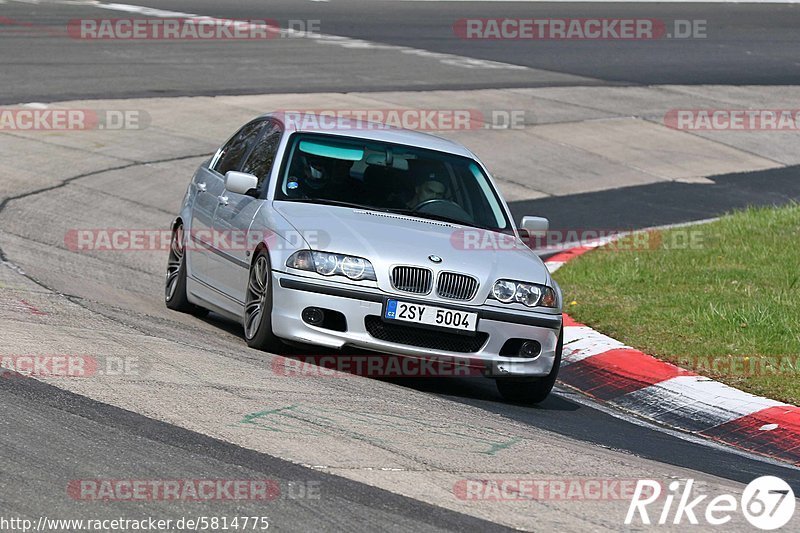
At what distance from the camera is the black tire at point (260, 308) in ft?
27.2

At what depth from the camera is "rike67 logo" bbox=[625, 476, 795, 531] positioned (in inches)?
222

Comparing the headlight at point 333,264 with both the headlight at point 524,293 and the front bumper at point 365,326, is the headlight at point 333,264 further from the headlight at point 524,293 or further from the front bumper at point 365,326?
the headlight at point 524,293

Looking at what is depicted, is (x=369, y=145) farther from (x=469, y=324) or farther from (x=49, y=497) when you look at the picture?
(x=49, y=497)

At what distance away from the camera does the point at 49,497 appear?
5.16m

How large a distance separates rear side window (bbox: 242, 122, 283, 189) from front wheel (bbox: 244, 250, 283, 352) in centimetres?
94

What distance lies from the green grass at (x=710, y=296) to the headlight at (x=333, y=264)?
2577 millimetres

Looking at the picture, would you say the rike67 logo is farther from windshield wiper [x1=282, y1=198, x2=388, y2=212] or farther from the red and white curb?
windshield wiper [x1=282, y1=198, x2=388, y2=212]

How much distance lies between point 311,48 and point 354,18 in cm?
489

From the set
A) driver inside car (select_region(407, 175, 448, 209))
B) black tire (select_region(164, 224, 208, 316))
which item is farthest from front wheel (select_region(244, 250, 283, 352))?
black tire (select_region(164, 224, 208, 316))

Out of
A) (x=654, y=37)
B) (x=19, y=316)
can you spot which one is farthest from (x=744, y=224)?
(x=654, y=37)

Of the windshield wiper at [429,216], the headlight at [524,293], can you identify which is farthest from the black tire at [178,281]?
the headlight at [524,293]

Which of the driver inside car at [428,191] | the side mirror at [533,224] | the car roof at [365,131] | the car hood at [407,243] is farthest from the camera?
the car roof at [365,131]

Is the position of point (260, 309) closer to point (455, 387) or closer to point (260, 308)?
point (260, 308)

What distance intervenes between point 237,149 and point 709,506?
538cm
